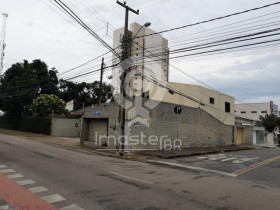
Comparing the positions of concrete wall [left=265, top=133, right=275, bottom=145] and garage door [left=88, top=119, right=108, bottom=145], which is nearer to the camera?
garage door [left=88, top=119, right=108, bottom=145]

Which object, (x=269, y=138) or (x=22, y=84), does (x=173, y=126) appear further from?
(x=269, y=138)

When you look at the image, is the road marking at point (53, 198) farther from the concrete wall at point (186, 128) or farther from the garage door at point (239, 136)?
the garage door at point (239, 136)

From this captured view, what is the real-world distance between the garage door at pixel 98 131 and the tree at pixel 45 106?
1242cm

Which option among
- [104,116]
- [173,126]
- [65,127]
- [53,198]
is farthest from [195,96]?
[53,198]

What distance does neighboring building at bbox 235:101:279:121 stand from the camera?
61.9m

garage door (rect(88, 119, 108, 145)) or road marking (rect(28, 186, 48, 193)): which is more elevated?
garage door (rect(88, 119, 108, 145))

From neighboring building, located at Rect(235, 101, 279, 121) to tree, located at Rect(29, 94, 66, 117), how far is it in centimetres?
5210

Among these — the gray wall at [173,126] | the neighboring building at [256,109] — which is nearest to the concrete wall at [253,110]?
the neighboring building at [256,109]

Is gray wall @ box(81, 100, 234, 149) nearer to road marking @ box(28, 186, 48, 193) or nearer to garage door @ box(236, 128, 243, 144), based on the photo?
garage door @ box(236, 128, 243, 144)

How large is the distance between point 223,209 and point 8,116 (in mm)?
43700

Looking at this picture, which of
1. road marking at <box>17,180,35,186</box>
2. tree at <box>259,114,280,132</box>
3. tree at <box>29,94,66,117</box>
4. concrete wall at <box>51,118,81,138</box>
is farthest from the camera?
tree at <box>259,114,280,132</box>

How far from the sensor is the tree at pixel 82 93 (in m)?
49.6

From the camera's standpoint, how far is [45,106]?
33156mm

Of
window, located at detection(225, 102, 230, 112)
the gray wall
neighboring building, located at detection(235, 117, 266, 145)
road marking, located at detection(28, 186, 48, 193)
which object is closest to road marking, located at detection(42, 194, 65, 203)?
road marking, located at detection(28, 186, 48, 193)
